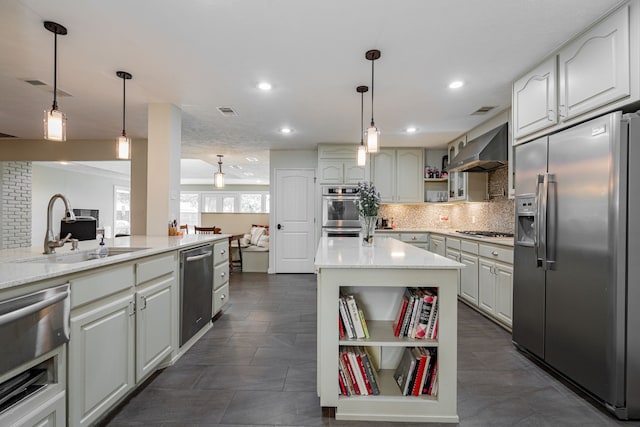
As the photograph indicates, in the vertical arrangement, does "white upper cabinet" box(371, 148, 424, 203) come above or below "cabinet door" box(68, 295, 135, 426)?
above

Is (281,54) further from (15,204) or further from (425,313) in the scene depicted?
(15,204)

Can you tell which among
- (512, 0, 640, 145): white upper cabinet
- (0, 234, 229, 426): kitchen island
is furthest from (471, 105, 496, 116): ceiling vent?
(0, 234, 229, 426): kitchen island

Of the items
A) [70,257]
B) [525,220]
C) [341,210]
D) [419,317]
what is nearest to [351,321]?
[419,317]

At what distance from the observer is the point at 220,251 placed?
11.4 feet

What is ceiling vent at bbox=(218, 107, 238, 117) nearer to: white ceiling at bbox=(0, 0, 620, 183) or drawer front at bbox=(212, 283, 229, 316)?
white ceiling at bbox=(0, 0, 620, 183)

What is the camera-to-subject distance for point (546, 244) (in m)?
2.24

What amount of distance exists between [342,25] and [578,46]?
1.62 meters

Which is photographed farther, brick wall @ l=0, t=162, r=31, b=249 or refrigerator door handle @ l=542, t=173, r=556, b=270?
brick wall @ l=0, t=162, r=31, b=249

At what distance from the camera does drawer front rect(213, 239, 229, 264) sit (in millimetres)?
3340

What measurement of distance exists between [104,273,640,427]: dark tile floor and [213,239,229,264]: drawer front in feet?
2.32

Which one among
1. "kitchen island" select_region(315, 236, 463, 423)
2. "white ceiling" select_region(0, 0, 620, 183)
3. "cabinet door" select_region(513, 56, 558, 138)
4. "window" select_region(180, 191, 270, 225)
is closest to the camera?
"kitchen island" select_region(315, 236, 463, 423)

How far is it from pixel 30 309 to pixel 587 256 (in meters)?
2.84

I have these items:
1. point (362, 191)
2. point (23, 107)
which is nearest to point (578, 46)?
point (362, 191)

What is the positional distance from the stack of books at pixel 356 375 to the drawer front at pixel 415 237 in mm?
3535
